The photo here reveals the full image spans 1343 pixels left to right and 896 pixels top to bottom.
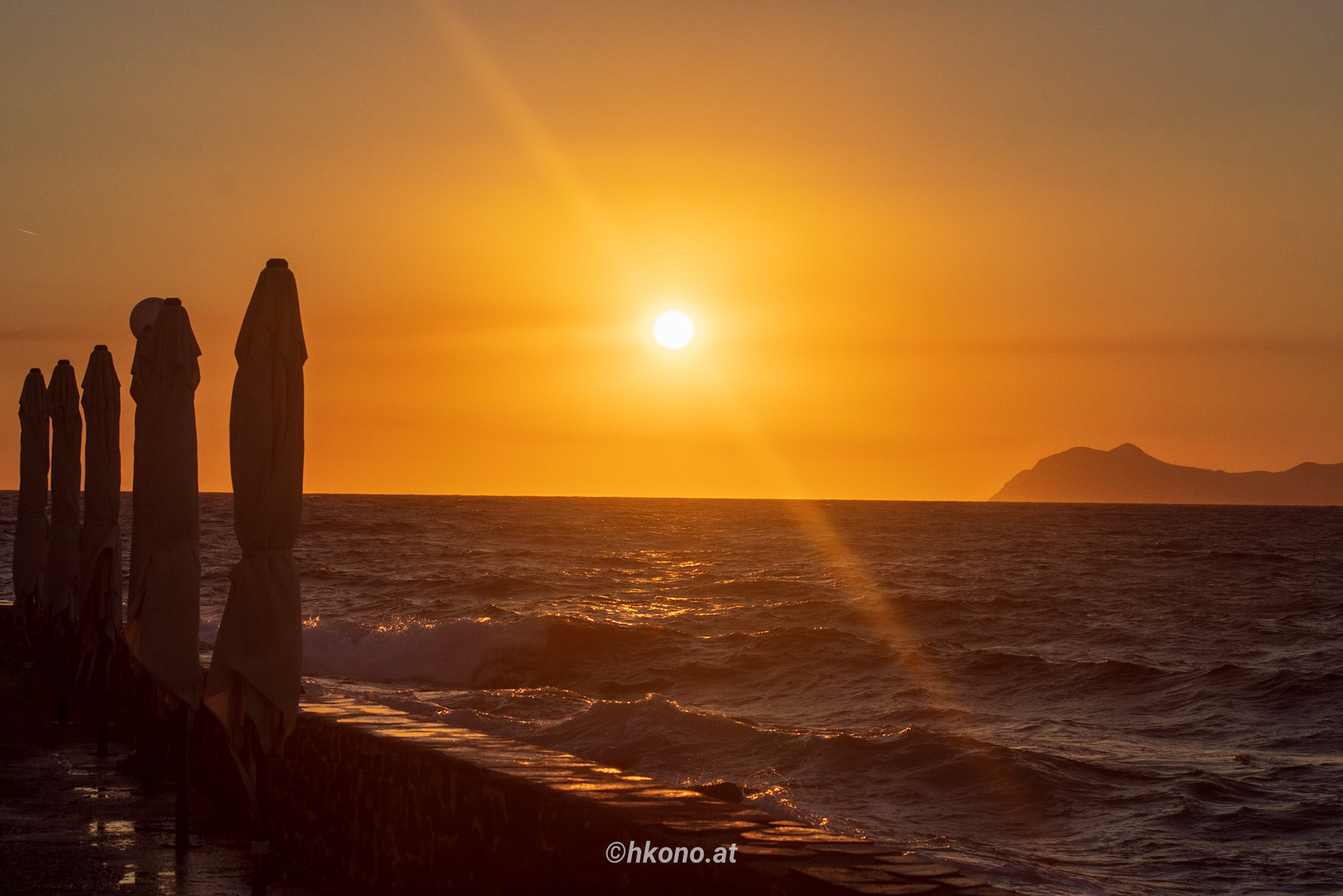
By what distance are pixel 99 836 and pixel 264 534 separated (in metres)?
2.86

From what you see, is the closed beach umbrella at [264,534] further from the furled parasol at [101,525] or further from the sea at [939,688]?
the sea at [939,688]

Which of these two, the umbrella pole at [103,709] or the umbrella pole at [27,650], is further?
the umbrella pole at [27,650]

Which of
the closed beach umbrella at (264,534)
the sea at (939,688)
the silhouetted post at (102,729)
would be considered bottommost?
the sea at (939,688)

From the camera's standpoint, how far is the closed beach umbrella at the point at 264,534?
565cm

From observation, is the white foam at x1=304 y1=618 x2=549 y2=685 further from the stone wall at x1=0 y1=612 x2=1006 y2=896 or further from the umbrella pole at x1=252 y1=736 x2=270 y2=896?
the umbrella pole at x1=252 y1=736 x2=270 y2=896

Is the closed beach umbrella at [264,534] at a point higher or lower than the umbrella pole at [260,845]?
higher

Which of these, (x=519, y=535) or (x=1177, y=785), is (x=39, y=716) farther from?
(x=519, y=535)

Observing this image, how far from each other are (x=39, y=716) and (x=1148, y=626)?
25.3 metres

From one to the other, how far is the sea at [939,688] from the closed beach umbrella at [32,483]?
373 cm

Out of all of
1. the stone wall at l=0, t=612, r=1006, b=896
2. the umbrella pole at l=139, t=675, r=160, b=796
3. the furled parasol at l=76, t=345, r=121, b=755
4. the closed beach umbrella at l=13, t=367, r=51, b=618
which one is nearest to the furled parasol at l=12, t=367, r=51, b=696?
the closed beach umbrella at l=13, t=367, r=51, b=618

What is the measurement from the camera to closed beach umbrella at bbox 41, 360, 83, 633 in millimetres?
11219

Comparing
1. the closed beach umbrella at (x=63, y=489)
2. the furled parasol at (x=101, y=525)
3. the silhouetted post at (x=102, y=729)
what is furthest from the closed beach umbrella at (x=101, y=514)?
the closed beach umbrella at (x=63, y=489)

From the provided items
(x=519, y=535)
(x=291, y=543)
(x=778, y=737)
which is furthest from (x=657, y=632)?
(x=519, y=535)

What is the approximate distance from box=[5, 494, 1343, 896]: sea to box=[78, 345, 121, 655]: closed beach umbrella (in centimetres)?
468
